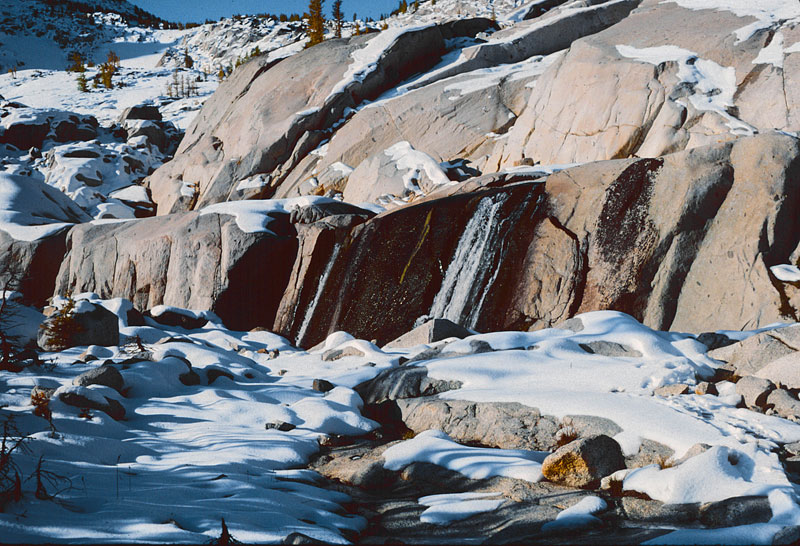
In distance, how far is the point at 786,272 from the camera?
398 inches

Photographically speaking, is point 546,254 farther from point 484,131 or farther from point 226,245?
point 484,131

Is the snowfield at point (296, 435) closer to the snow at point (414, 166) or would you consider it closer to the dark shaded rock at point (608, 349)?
the dark shaded rock at point (608, 349)

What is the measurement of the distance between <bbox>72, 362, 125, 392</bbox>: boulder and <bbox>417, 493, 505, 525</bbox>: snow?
4.38 meters

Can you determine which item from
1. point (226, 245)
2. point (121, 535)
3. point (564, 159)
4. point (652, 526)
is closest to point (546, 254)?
point (564, 159)

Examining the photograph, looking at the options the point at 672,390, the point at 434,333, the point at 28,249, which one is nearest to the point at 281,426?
the point at 434,333

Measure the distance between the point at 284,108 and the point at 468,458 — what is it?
22.3m

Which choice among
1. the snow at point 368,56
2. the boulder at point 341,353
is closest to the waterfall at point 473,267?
the boulder at point 341,353

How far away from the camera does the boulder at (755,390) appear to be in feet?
18.2

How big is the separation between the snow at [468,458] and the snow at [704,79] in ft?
39.8

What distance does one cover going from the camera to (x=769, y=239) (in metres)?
10.4

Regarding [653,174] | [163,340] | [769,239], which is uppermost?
[653,174]

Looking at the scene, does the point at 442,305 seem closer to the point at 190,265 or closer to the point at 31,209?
the point at 190,265

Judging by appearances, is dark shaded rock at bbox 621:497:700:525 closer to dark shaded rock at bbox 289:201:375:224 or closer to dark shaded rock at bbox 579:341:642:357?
dark shaded rock at bbox 579:341:642:357

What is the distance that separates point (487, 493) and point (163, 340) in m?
7.87
